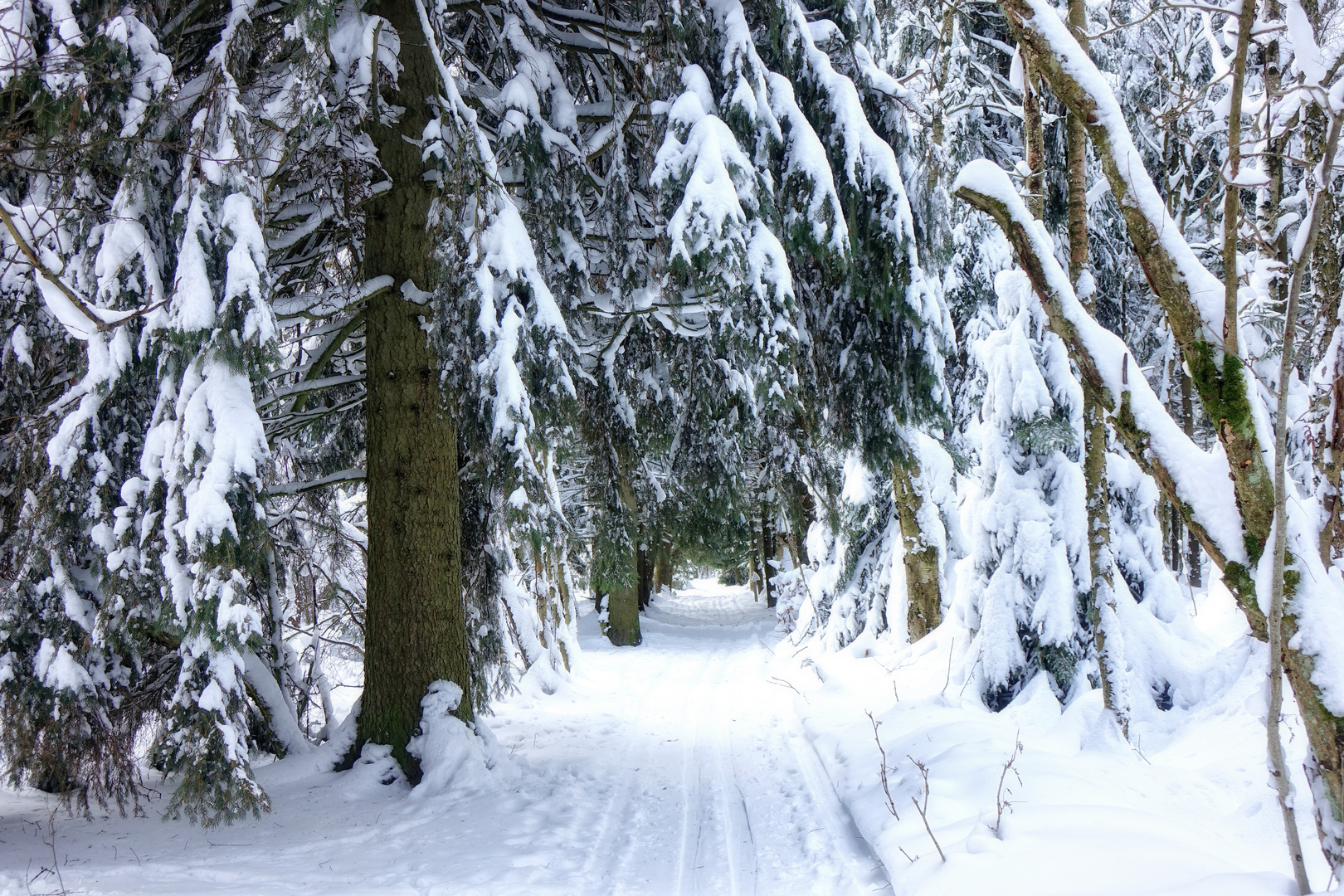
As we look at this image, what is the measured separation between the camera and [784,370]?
496 centimetres

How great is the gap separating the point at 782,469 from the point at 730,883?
3.55 metres

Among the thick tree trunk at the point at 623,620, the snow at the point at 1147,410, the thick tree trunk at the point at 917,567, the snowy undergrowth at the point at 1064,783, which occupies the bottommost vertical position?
the thick tree trunk at the point at 623,620

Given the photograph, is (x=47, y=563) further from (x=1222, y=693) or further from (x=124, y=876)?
(x=1222, y=693)

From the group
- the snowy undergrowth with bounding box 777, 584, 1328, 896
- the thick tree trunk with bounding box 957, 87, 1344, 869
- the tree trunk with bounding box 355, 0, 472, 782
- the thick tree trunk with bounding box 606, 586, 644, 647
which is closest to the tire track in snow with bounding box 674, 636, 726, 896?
the snowy undergrowth with bounding box 777, 584, 1328, 896

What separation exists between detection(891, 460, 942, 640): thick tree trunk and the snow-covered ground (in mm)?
1989

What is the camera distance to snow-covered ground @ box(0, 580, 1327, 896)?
357 cm

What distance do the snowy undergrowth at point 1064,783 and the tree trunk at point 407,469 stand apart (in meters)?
3.22

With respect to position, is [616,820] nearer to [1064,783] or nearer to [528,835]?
[528,835]

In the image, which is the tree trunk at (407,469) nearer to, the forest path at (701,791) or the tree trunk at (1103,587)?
the forest path at (701,791)

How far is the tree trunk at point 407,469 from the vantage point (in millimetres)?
5637

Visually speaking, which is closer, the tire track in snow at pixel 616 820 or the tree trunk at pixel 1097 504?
the tire track in snow at pixel 616 820

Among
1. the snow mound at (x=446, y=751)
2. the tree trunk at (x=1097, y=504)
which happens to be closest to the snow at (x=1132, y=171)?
the tree trunk at (x=1097, y=504)

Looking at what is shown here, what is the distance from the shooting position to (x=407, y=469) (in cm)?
572

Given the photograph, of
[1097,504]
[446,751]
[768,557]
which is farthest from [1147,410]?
[768,557]
